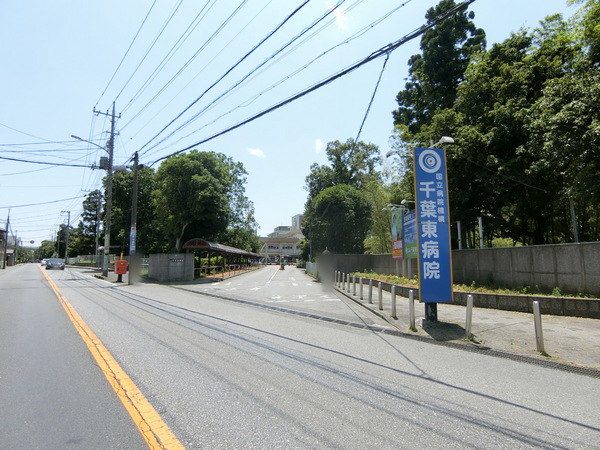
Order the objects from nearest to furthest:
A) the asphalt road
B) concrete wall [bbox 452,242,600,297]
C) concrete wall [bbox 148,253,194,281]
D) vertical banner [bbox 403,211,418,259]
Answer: the asphalt road, concrete wall [bbox 452,242,600,297], vertical banner [bbox 403,211,418,259], concrete wall [bbox 148,253,194,281]

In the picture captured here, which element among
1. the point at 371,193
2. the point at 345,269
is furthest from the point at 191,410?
the point at 371,193

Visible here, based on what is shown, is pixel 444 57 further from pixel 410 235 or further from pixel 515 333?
pixel 515 333

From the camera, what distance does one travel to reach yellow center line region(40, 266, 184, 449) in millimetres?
3250

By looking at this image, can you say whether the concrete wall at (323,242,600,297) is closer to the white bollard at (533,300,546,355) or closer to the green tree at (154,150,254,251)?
the white bollard at (533,300,546,355)

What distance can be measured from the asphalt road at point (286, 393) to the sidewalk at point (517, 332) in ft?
2.69

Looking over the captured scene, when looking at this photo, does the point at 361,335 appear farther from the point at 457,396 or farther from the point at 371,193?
the point at 371,193

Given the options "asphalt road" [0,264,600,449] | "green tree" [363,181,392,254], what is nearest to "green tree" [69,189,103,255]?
"green tree" [363,181,392,254]

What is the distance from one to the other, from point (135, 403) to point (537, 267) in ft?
42.8

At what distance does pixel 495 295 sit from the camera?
11961 mm

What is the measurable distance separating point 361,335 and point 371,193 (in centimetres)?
3827

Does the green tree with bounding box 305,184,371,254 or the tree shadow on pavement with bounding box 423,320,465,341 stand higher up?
the green tree with bounding box 305,184,371,254

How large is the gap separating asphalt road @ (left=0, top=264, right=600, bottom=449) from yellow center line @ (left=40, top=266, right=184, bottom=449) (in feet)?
0.27

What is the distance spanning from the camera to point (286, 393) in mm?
4441

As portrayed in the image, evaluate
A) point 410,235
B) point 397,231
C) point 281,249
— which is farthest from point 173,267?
point 281,249
